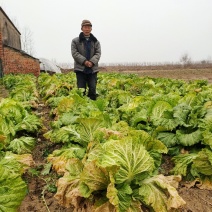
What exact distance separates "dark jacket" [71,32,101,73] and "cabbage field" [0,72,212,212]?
2.08 m

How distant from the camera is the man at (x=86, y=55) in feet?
23.9

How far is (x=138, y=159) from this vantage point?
8.28ft

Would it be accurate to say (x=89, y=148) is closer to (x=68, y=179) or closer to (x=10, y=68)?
(x=68, y=179)


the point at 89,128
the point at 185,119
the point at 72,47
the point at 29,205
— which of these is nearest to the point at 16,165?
the point at 29,205

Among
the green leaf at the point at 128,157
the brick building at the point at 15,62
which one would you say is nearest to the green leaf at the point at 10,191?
the green leaf at the point at 128,157

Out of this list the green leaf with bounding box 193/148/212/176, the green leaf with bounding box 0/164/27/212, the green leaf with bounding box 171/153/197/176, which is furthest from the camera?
the green leaf with bounding box 171/153/197/176

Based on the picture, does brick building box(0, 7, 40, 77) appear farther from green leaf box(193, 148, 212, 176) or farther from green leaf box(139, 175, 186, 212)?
green leaf box(139, 175, 186, 212)

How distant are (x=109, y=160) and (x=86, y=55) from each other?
212 inches

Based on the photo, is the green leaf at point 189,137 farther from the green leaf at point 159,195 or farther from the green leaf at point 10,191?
the green leaf at point 10,191

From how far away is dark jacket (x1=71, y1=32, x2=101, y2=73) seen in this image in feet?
24.0

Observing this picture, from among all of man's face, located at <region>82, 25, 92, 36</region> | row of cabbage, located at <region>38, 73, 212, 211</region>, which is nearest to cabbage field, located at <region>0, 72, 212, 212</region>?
row of cabbage, located at <region>38, 73, 212, 211</region>

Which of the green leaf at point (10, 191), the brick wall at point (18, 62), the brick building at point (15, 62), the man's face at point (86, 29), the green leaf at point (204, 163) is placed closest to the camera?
the green leaf at point (10, 191)

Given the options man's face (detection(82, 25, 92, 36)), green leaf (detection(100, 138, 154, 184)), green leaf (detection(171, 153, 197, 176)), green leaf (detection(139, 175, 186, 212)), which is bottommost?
green leaf (detection(171, 153, 197, 176))

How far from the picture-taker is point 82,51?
7.45 meters
